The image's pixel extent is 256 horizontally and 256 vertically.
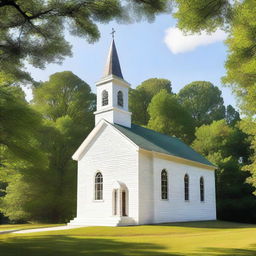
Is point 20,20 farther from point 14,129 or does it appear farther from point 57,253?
point 57,253

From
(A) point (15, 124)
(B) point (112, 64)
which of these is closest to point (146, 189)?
(B) point (112, 64)

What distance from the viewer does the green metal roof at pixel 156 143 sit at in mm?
25562

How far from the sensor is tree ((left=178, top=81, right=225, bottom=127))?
54688mm

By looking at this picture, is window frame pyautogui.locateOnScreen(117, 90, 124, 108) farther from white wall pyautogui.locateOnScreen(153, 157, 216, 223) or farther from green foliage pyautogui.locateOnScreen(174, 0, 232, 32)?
green foliage pyautogui.locateOnScreen(174, 0, 232, 32)

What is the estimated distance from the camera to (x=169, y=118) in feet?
151

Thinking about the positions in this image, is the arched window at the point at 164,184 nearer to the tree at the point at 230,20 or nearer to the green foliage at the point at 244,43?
the green foliage at the point at 244,43

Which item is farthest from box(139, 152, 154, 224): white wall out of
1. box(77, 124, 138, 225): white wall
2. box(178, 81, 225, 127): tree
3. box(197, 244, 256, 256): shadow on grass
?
box(178, 81, 225, 127): tree

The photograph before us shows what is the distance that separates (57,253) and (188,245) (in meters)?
4.62

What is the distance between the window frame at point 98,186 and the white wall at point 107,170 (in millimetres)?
234

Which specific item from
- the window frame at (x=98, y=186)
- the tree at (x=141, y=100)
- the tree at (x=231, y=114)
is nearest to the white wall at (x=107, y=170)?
the window frame at (x=98, y=186)

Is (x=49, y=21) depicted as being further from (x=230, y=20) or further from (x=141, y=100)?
(x=141, y=100)

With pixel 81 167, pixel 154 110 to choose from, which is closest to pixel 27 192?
pixel 81 167

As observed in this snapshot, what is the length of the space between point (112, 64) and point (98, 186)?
9910 mm

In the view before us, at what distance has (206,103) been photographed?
181ft
